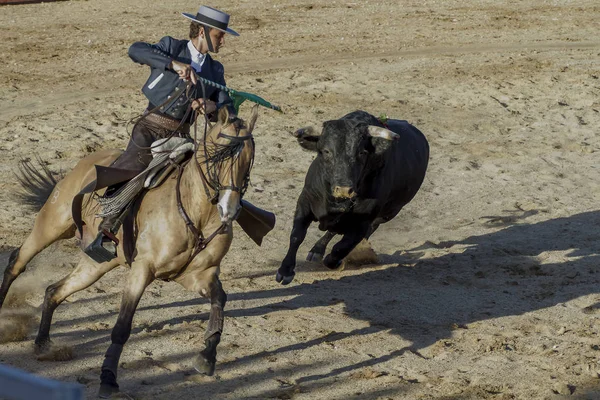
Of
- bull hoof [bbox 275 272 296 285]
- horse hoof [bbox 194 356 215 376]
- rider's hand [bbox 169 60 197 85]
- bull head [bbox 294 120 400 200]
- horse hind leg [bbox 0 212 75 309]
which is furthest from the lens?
bull hoof [bbox 275 272 296 285]

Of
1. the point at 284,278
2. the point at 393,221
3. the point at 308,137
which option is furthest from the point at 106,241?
the point at 393,221

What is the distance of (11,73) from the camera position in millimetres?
15344

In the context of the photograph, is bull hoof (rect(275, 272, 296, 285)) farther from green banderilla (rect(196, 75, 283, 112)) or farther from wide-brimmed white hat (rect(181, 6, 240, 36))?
wide-brimmed white hat (rect(181, 6, 240, 36))

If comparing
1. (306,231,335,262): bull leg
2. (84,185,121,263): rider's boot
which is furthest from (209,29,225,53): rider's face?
(306,231,335,262): bull leg

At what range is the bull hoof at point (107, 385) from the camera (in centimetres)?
667

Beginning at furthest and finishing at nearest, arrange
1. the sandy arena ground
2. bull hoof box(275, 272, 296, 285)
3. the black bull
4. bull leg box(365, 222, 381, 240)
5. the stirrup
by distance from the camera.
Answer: bull leg box(365, 222, 381, 240) → bull hoof box(275, 272, 296, 285) → the black bull → the sandy arena ground → the stirrup

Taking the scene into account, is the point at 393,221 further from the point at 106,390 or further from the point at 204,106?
the point at 106,390

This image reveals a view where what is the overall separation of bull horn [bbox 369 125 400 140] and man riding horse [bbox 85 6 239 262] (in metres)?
1.82

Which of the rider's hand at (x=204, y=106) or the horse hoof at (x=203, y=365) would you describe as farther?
the rider's hand at (x=204, y=106)

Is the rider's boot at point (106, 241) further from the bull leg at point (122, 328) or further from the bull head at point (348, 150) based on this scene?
the bull head at point (348, 150)

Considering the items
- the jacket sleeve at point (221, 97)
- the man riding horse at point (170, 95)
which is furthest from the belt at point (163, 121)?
the jacket sleeve at point (221, 97)

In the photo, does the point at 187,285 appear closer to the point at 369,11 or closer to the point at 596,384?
the point at 596,384

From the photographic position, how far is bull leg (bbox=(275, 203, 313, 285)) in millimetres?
9117

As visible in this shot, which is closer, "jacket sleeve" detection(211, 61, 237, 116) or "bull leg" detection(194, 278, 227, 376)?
"bull leg" detection(194, 278, 227, 376)
